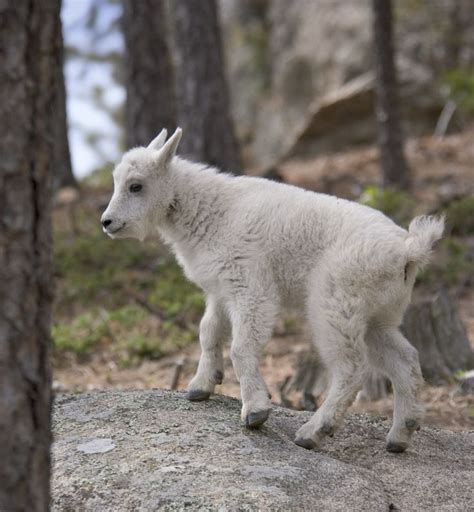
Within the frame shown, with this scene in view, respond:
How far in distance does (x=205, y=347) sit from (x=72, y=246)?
287 inches

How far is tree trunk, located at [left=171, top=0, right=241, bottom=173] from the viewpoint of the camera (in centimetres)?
1249

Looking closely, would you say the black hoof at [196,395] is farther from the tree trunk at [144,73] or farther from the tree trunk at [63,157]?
the tree trunk at [63,157]

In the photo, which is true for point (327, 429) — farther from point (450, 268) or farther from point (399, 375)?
point (450, 268)

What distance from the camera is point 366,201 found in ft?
37.8

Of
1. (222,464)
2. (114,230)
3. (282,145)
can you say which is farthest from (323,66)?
(222,464)

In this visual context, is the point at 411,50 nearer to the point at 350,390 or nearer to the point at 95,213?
the point at 95,213

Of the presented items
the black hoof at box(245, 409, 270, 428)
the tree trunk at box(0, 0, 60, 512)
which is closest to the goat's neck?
the black hoof at box(245, 409, 270, 428)

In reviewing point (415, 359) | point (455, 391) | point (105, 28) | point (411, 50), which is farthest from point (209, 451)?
point (105, 28)

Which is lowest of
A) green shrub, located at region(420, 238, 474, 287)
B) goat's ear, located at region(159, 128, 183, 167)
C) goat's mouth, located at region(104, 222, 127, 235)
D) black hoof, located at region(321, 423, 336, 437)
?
black hoof, located at region(321, 423, 336, 437)

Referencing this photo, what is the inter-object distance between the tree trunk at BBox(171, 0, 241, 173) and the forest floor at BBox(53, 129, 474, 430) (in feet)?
5.99

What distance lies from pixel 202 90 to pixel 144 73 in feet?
5.91

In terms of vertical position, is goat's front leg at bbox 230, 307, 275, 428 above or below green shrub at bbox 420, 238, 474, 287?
below

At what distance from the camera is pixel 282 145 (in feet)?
68.2

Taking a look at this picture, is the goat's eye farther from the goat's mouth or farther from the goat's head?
the goat's mouth
